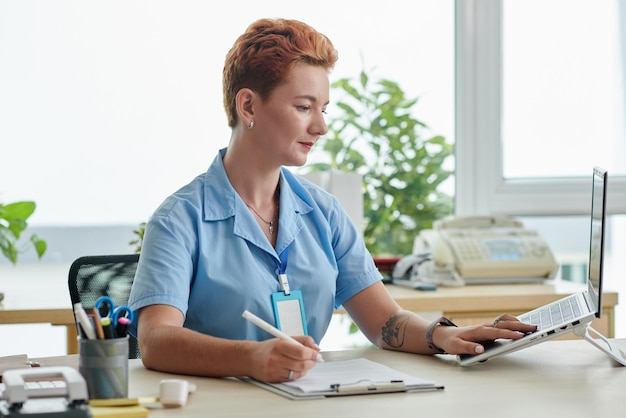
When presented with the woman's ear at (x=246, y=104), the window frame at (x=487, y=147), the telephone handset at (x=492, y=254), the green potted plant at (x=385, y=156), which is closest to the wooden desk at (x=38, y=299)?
the woman's ear at (x=246, y=104)

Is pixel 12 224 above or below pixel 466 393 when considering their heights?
above

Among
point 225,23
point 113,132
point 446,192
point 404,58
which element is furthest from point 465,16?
point 113,132

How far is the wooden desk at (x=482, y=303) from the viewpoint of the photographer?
2838 millimetres

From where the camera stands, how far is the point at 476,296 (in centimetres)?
288

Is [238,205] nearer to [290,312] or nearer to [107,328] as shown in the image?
[290,312]

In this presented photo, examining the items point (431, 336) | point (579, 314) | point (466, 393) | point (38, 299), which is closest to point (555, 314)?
point (579, 314)

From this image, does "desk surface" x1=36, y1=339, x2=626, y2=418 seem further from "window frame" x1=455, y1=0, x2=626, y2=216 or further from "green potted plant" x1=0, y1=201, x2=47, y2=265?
"window frame" x1=455, y1=0, x2=626, y2=216

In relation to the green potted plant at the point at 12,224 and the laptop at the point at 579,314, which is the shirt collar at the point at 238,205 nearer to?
the laptop at the point at 579,314

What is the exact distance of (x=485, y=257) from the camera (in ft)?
10.5

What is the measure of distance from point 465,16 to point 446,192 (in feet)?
2.34

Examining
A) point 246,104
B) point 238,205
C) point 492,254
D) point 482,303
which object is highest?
point 246,104

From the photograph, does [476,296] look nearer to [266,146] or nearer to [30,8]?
[266,146]

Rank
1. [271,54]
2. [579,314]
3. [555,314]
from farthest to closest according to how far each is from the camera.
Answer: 1. [271,54]
2. [555,314]
3. [579,314]

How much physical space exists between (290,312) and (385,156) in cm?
193
